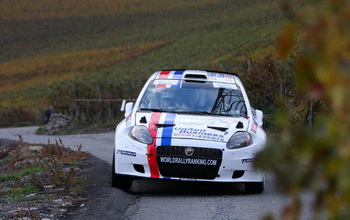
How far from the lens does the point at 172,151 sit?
899cm

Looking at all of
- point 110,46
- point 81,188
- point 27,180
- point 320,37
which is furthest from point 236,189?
point 110,46

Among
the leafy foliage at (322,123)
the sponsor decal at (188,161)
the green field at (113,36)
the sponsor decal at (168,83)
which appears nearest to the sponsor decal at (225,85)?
the sponsor decal at (168,83)

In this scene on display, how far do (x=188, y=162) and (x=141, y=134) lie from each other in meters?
0.70

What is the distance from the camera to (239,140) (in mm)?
9203

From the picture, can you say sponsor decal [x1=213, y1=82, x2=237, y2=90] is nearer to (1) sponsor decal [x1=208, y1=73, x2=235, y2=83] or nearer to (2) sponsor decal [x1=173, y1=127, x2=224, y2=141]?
(1) sponsor decal [x1=208, y1=73, x2=235, y2=83]

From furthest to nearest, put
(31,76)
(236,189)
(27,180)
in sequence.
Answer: (31,76), (27,180), (236,189)

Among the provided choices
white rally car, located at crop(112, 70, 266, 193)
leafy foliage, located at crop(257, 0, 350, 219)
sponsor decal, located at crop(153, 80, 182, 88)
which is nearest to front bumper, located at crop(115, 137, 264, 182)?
white rally car, located at crop(112, 70, 266, 193)

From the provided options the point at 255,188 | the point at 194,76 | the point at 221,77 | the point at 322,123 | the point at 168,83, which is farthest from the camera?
the point at 221,77

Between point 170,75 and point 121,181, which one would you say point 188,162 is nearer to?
point 121,181

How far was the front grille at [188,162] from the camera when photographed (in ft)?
29.5

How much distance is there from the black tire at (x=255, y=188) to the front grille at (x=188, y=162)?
2.05ft

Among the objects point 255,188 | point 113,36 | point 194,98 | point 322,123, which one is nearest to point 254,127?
point 255,188

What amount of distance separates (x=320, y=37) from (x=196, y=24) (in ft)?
297

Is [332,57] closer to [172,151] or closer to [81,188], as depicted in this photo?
[172,151]
